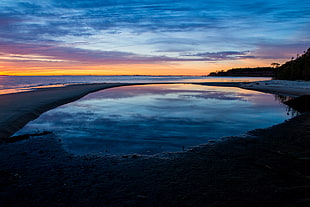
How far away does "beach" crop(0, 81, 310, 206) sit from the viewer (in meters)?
4.02

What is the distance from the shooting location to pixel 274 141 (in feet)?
24.9

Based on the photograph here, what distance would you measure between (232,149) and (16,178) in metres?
5.85

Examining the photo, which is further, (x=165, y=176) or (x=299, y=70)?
(x=299, y=70)

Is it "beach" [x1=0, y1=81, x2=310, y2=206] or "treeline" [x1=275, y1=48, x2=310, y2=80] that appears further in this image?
"treeline" [x1=275, y1=48, x2=310, y2=80]

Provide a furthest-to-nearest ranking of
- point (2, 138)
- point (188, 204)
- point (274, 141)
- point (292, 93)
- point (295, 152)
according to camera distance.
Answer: point (292, 93) < point (2, 138) < point (274, 141) < point (295, 152) < point (188, 204)

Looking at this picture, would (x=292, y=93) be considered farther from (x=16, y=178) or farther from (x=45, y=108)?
(x=16, y=178)

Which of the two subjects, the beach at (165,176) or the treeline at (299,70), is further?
the treeline at (299,70)

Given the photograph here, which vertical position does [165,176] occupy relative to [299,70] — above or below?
below

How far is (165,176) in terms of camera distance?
4.99 metres

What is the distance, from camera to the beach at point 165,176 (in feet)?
13.2

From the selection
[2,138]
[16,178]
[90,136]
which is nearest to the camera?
[16,178]

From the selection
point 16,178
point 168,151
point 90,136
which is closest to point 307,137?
point 168,151

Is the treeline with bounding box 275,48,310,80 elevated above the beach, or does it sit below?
above

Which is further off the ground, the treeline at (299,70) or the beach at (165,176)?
the treeline at (299,70)
